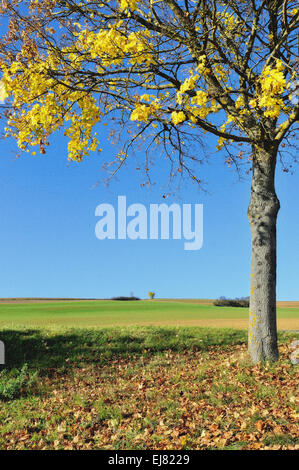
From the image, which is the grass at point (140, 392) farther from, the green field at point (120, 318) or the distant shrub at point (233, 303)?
the distant shrub at point (233, 303)

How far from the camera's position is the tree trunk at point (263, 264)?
1005cm

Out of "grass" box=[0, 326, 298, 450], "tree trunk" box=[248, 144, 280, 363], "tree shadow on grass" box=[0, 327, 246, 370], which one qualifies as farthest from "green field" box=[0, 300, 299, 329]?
"tree trunk" box=[248, 144, 280, 363]

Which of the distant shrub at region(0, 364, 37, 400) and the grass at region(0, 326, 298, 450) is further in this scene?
the distant shrub at region(0, 364, 37, 400)

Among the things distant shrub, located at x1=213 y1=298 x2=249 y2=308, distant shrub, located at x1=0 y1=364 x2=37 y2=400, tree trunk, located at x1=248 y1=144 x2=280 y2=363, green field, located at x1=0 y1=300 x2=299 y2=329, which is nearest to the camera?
distant shrub, located at x1=0 y1=364 x2=37 y2=400

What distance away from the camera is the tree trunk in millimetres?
10047

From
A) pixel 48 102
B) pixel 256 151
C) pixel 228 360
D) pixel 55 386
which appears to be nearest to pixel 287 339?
pixel 228 360

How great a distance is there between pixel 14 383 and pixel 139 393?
3.23 metres

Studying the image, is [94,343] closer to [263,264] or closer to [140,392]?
[140,392]

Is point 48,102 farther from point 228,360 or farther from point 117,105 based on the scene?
point 228,360

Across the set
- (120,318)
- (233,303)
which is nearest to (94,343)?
(120,318)

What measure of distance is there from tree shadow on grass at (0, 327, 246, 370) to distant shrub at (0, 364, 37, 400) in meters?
0.60

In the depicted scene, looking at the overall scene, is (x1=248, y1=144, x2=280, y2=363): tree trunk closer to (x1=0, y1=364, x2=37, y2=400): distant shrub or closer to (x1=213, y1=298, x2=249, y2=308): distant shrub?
(x1=0, y1=364, x2=37, y2=400): distant shrub

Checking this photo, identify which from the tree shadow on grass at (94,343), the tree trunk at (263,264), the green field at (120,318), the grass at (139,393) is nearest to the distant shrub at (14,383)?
the grass at (139,393)
